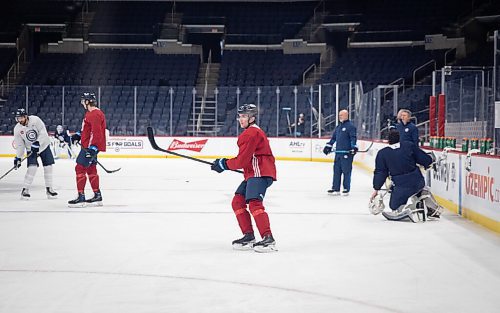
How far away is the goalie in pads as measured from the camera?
8727mm

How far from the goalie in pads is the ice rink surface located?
0.20 meters

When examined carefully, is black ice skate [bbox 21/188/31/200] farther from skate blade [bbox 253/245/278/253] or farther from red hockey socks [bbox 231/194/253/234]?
skate blade [bbox 253/245/278/253]

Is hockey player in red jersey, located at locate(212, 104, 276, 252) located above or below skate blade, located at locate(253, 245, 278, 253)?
above

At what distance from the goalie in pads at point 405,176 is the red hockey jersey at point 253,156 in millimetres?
2582

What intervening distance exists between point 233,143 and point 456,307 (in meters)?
20.2

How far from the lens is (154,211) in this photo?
32.2ft

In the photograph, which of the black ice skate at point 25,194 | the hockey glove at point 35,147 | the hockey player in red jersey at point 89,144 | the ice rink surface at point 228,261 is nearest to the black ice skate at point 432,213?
the ice rink surface at point 228,261

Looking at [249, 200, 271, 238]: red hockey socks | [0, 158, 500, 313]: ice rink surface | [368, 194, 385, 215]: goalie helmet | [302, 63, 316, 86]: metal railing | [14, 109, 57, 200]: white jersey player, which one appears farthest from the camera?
[302, 63, 316, 86]: metal railing

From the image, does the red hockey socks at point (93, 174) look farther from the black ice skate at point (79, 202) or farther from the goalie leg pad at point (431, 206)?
the goalie leg pad at point (431, 206)

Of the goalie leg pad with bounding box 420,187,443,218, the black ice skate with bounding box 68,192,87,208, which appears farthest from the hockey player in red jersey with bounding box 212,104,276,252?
the black ice skate with bounding box 68,192,87,208

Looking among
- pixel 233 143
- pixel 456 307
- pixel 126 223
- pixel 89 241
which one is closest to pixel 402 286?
pixel 456 307

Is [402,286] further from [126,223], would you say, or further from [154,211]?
[154,211]

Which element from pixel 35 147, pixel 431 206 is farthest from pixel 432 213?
pixel 35 147

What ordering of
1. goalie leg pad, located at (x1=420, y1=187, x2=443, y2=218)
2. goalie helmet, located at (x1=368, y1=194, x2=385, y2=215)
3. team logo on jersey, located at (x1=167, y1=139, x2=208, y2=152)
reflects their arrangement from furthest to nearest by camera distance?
team logo on jersey, located at (x1=167, y1=139, x2=208, y2=152) < goalie helmet, located at (x1=368, y1=194, x2=385, y2=215) < goalie leg pad, located at (x1=420, y1=187, x2=443, y2=218)
